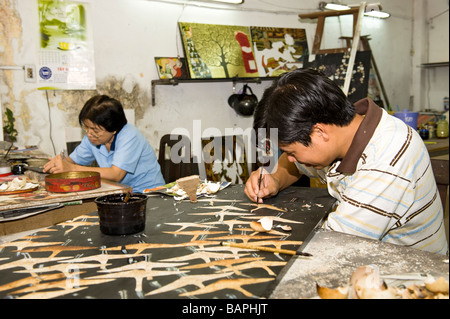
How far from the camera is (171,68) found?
457 centimetres

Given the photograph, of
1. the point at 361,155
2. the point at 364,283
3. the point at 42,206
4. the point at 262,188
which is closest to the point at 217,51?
the point at 42,206

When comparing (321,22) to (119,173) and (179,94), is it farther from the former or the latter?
(119,173)

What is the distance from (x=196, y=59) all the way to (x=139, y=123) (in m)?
0.98

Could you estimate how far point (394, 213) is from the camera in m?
1.43

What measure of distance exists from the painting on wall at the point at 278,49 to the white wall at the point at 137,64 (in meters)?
0.13

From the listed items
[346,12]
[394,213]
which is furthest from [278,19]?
[394,213]

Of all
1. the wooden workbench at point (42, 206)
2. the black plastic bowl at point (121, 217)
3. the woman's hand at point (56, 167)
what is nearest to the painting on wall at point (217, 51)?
the woman's hand at point (56, 167)

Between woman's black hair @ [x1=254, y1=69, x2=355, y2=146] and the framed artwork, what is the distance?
320cm

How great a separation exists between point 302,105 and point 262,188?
0.58 m

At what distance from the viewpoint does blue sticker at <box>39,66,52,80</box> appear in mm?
3907

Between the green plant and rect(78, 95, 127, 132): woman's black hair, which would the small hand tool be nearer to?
rect(78, 95, 127, 132): woman's black hair

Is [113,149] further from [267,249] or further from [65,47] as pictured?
[267,249]

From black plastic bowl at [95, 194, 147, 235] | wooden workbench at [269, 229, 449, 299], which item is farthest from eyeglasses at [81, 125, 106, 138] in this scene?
wooden workbench at [269, 229, 449, 299]

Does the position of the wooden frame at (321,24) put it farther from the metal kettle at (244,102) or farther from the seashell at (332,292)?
the seashell at (332,292)
